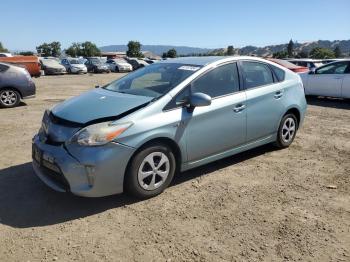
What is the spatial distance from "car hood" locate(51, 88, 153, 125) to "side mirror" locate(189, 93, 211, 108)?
49 centimetres

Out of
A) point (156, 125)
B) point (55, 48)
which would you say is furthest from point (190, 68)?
point (55, 48)

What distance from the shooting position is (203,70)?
500cm

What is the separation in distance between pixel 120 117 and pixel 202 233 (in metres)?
1.52

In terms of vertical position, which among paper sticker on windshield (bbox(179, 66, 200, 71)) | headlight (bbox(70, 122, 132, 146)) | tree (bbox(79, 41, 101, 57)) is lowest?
headlight (bbox(70, 122, 132, 146))

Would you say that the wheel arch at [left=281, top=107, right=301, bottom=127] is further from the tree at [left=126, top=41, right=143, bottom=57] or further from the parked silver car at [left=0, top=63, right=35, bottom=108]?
the tree at [left=126, top=41, right=143, bottom=57]

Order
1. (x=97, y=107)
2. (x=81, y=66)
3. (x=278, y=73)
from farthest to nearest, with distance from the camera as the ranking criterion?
1. (x=81, y=66)
2. (x=278, y=73)
3. (x=97, y=107)

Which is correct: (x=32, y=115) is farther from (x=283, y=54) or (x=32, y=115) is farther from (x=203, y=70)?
(x=283, y=54)

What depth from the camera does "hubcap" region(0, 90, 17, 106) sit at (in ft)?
35.6

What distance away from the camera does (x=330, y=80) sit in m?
12.0

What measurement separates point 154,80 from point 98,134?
1.48 meters

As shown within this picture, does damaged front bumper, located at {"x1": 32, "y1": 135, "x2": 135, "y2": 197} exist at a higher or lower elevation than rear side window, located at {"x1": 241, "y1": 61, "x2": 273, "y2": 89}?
lower

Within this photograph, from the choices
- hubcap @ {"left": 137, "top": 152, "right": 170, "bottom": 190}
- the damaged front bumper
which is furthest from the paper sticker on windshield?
the damaged front bumper

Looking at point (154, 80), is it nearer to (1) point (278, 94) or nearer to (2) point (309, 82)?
(1) point (278, 94)

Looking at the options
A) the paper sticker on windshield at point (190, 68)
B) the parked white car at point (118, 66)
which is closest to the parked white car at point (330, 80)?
the paper sticker on windshield at point (190, 68)
